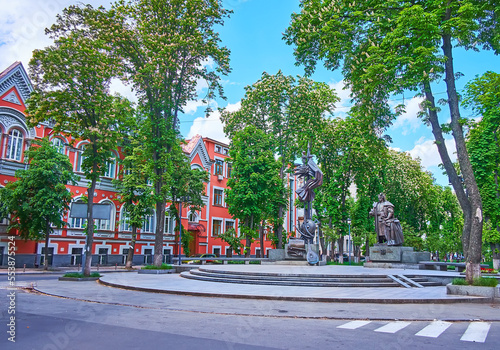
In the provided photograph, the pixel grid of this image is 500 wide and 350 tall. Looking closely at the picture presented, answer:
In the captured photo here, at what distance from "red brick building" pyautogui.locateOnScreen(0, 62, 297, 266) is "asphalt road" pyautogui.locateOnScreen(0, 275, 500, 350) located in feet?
39.6

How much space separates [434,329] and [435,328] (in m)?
0.13

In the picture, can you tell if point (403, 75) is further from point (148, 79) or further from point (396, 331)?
point (148, 79)

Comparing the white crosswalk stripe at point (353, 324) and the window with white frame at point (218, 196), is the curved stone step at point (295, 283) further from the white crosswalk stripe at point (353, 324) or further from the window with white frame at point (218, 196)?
the window with white frame at point (218, 196)

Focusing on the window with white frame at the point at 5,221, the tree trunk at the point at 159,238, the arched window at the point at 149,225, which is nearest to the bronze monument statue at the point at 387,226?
the tree trunk at the point at 159,238

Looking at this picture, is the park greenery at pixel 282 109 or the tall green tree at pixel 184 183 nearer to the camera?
the park greenery at pixel 282 109

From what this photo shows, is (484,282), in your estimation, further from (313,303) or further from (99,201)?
(99,201)

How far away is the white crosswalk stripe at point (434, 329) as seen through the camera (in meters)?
6.74

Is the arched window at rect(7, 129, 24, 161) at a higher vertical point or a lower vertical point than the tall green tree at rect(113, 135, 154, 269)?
higher

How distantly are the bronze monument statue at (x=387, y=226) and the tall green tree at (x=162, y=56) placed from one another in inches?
504

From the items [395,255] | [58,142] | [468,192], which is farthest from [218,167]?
[468,192]

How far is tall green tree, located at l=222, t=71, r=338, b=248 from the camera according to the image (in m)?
32.9

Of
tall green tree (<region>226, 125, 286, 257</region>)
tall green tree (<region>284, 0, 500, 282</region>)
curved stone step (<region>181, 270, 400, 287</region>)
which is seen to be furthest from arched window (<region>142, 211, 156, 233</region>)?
tall green tree (<region>284, 0, 500, 282</region>)

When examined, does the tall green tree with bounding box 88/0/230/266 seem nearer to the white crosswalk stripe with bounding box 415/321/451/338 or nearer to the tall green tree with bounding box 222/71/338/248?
the tall green tree with bounding box 222/71/338/248

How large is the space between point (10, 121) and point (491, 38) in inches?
1170
